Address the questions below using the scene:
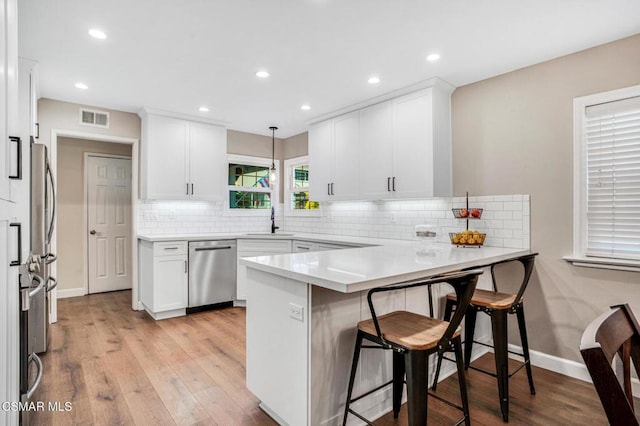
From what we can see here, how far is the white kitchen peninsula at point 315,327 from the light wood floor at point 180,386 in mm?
291

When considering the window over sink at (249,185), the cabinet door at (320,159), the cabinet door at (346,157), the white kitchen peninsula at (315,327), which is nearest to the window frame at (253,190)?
the window over sink at (249,185)

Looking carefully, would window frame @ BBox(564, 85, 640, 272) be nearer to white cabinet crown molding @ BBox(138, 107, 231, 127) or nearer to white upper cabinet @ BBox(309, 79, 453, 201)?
white upper cabinet @ BBox(309, 79, 453, 201)

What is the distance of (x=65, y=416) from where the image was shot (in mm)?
2094

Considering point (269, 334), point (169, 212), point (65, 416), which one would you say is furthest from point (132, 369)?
point (169, 212)

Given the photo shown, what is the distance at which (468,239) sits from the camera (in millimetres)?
3062

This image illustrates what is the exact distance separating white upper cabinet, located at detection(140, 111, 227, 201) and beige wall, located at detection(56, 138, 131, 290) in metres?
1.50

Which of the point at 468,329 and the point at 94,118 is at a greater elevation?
the point at 94,118

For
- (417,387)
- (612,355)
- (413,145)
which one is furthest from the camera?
(413,145)

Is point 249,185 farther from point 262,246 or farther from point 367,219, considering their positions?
point 367,219

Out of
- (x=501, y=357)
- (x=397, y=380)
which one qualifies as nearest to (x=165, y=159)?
(x=397, y=380)

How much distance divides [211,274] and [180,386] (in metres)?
1.93

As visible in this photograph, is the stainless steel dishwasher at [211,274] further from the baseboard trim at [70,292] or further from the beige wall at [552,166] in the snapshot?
the beige wall at [552,166]

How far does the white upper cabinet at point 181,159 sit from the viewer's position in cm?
422

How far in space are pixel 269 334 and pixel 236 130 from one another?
389cm
